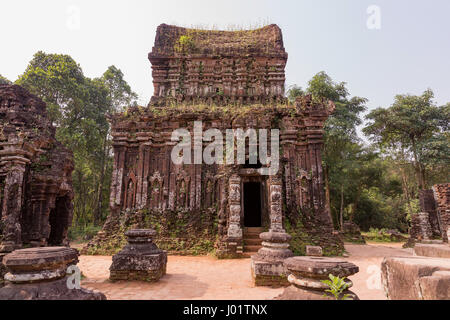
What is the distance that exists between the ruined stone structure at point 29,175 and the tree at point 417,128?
21.3m

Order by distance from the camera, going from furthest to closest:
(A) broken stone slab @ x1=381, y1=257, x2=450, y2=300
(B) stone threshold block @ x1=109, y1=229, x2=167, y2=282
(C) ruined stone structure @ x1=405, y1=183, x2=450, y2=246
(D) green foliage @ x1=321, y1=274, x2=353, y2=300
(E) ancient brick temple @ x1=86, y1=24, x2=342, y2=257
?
(C) ruined stone structure @ x1=405, y1=183, x2=450, y2=246, (E) ancient brick temple @ x1=86, y1=24, x2=342, y2=257, (B) stone threshold block @ x1=109, y1=229, x2=167, y2=282, (D) green foliage @ x1=321, y1=274, x2=353, y2=300, (A) broken stone slab @ x1=381, y1=257, x2=450, y2=300

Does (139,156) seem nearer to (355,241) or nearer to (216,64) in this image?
(216,64)

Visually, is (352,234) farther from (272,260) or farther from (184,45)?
(184,45)

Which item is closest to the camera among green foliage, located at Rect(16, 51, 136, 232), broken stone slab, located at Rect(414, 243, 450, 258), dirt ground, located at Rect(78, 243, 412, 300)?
broken stone slab, located at Rect(414, 243, 450, 258)

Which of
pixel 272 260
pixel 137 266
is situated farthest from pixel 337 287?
pixel 137 266

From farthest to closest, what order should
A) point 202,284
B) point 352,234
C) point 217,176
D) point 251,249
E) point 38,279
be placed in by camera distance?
1. point 352,234
2. point 217,176
3. point 251,249
4. point 202,284
5. point 38,279

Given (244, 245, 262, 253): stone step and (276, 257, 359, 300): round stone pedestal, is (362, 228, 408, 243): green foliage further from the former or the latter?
(276, 257, 359, 300): round stone pedestal

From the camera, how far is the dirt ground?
17.3ft

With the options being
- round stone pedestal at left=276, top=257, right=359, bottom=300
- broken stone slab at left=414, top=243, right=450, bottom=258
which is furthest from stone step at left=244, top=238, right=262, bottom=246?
round stone pedestal at left=276, top=257, right=359, bottom=300

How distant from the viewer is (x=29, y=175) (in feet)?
21.7

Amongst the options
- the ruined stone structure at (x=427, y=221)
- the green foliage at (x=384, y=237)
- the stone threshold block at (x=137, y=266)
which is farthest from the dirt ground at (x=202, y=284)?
the green foliage at (x=384, y=237)

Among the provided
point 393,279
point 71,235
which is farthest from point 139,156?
point 393,279

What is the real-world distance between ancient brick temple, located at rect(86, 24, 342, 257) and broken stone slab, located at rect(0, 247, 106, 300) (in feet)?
22.1

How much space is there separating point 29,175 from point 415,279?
26.4ft
